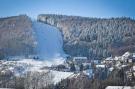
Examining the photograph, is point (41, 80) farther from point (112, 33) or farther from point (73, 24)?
point (73, 24)

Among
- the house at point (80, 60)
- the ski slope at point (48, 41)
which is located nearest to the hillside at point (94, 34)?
the ski slope at point (48, 41)

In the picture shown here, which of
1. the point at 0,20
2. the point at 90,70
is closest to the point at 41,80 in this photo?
the point at 90,70

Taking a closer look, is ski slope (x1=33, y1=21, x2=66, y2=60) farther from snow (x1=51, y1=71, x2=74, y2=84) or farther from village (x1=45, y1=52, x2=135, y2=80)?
snow (x1=51, y1=71, x2=74, y2=84)

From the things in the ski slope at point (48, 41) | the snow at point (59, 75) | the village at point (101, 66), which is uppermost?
the ski slope at point (48, 41)

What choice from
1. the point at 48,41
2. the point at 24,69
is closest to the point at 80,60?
the point at 24,69

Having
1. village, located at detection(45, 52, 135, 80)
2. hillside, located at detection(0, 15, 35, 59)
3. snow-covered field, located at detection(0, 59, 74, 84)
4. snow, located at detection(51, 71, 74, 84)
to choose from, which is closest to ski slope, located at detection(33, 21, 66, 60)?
hillside, located at detection(0, 15, 35, 59)

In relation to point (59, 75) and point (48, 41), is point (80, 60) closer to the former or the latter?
point (59, 75)

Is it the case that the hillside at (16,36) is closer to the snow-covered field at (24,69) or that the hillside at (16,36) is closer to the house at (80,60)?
the house at (80,60)

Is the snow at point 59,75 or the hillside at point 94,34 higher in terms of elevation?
the hillside at point 94,34
